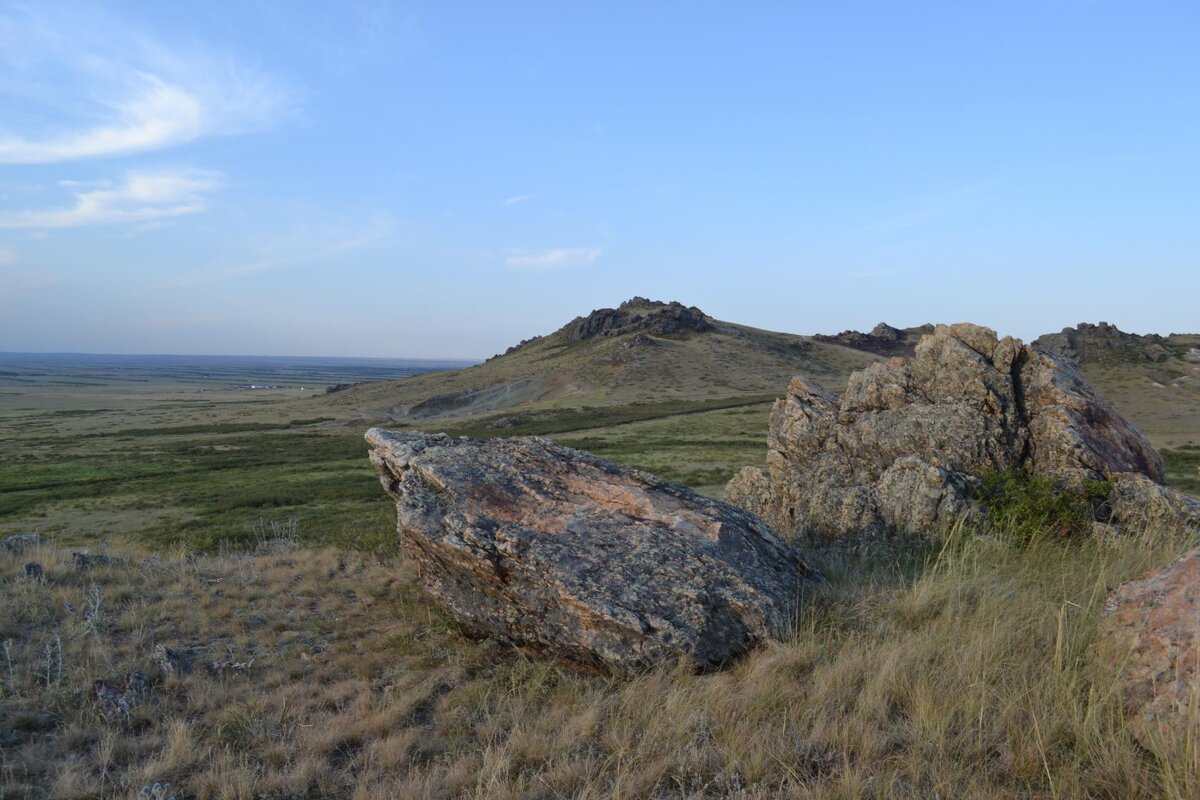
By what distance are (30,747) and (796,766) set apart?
5.47 meters

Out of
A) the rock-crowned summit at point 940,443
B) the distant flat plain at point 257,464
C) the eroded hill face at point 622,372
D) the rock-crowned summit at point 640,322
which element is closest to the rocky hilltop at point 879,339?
the eroded hill face at point 622,372

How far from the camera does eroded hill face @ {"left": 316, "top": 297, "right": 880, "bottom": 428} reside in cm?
7844

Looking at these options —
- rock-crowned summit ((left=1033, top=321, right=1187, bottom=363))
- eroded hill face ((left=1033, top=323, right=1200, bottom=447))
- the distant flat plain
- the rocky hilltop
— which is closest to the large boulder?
the distant flat plain

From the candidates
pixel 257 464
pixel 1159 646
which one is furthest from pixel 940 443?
pixel 257 464

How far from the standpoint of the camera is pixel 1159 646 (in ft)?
13.9

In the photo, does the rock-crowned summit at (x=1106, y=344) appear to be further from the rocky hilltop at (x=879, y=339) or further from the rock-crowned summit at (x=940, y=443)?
the rock-crowned summit at (x=940, y=443)

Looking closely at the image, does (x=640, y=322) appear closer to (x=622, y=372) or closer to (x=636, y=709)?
(x=622, y=372)

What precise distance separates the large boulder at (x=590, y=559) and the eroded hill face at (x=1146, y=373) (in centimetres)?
4583

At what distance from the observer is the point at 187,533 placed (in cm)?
2309

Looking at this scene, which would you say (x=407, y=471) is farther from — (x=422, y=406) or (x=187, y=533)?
(x=422, y=406)

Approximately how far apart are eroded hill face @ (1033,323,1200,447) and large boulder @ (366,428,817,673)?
45835 millimetres

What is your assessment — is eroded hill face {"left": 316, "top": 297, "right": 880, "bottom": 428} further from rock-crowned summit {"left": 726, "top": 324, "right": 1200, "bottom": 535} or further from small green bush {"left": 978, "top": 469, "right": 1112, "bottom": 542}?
small green bush {"left": 978, "top": 469, "right": 1112, "bottom": 542}

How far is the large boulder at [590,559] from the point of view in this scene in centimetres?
593

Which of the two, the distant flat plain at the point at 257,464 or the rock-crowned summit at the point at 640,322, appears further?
the rock-crowned summit at the point at 640,322
